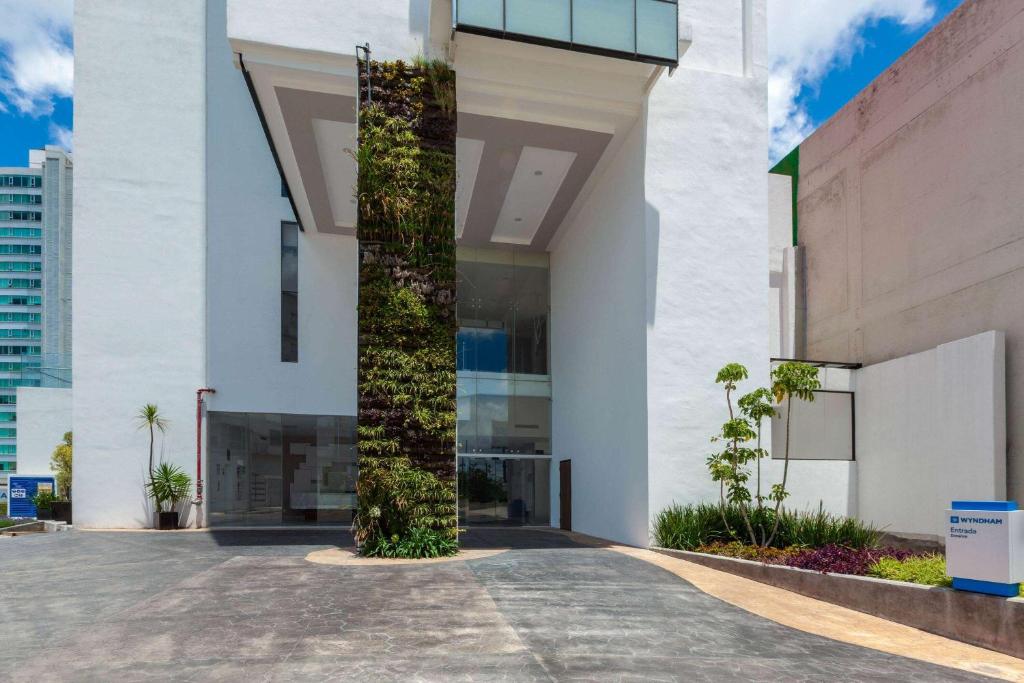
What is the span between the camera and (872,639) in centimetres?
748

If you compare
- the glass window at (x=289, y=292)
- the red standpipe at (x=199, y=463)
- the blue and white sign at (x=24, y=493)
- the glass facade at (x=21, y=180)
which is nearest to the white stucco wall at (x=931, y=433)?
the glass window at (x=289, y=292)

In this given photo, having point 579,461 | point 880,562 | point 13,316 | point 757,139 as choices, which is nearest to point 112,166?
point 579,461

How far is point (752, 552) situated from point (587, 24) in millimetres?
8866

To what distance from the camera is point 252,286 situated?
17.3 meters

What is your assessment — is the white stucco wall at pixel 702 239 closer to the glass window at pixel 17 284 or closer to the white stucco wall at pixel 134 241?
the white stucco wall at pixel 134 241

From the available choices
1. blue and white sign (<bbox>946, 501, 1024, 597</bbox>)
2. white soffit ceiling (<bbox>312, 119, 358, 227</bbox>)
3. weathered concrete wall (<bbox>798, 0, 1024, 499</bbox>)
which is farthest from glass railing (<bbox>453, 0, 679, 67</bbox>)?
blue and white sign (<bbox>946, 501, 1024, 597</bbox>)

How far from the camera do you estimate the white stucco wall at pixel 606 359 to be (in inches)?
513

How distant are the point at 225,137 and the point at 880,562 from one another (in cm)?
1624

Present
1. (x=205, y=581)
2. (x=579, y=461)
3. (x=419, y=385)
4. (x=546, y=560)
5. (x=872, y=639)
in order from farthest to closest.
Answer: (x=579, y=461) < (x=419, y=385) < (x=546, y=560) < (x=205, y=581) < (x=872, y=639)

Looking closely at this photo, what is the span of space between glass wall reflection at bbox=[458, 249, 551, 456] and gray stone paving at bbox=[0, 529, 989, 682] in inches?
304

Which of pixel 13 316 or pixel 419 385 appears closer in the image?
pixel 419 385

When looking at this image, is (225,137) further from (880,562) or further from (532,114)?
(880,562)

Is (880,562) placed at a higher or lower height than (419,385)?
lower

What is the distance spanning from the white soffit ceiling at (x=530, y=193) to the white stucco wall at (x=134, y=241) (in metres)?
7.32
